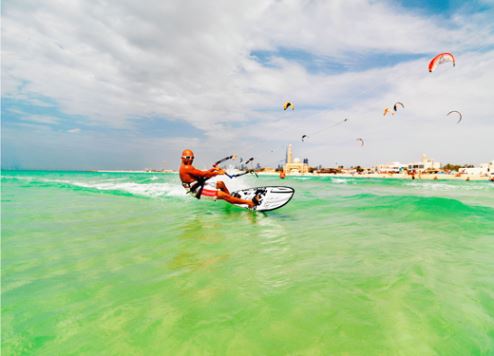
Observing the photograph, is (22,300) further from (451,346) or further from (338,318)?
(451,346)

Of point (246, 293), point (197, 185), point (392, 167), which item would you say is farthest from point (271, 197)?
point (392, 167)

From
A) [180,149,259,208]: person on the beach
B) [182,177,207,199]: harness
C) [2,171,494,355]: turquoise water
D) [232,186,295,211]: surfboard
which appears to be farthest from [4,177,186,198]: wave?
[2,171,494,355]: turquoise water

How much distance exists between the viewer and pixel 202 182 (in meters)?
11.0

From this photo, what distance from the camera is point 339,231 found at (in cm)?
764

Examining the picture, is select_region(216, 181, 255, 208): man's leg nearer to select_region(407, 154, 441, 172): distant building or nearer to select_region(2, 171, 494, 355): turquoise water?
select_region(2, 171, 494, 355): turquoise water

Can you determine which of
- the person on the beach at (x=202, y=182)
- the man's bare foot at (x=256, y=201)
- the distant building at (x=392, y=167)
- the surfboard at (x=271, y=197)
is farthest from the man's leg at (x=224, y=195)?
the distant building at (x=392, y=167)

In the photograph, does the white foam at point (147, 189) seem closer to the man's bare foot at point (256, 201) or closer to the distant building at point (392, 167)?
the man's bare foot at point (256, 201)

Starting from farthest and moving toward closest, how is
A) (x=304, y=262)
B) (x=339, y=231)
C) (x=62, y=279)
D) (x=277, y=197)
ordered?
(x=277, y=197)
(x=339, y=231)
(x=304, y=262)
(x=62, y=279)

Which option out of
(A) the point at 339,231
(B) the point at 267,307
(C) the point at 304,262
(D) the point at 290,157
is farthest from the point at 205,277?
(D) the point at 290,157

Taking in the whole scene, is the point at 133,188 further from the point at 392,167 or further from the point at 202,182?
the point at 392,167

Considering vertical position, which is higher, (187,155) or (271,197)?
(187,155)

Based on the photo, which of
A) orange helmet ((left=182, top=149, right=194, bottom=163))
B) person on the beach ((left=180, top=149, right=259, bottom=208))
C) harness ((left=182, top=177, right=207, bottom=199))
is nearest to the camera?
orange helmet ((left=182, top=149, right=194, bottom=163))

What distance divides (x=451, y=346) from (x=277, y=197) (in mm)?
9113

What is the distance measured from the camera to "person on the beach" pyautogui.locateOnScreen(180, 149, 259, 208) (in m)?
10.4
